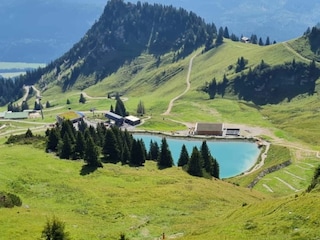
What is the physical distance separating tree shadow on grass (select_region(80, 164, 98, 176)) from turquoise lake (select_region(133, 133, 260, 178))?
2468 inches

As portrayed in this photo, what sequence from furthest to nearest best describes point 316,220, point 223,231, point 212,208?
point 212,208 → point 223,231 → point 316,220

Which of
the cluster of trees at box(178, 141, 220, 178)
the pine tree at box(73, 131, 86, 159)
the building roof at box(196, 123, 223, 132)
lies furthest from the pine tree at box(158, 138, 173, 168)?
the building roof at box(196, 123, 223, 132)

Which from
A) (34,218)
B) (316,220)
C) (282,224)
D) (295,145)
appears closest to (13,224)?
(34,218)

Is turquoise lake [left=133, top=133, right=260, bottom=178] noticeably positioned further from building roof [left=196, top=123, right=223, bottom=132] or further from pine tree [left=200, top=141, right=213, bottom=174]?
pine tree [left=200, top=141, right=213, bottom=174]

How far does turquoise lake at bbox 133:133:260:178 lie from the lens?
479 ft

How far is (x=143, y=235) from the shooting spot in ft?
171

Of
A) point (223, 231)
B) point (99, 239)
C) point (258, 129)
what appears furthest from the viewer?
point (258, 129)

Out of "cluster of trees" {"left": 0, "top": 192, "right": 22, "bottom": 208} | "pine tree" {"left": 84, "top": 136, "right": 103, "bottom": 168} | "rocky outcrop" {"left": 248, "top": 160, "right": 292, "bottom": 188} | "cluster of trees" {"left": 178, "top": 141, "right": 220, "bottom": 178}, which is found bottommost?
"rocky outcrop" {"left": 248, "top": 160, "right": 292, "bottom": 188}

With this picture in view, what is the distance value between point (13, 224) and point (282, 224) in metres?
30.2

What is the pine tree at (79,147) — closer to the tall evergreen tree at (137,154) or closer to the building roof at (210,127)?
the tall evergreen tree at (137,154)

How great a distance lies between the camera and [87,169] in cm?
8600

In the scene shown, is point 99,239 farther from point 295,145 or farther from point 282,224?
point 295,145

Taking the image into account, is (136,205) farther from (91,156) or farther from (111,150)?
(111,150)

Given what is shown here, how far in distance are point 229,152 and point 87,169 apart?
89647mm
